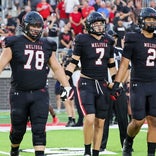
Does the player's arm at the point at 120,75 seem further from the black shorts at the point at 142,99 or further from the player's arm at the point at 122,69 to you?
the black shorts at the point at 142,99

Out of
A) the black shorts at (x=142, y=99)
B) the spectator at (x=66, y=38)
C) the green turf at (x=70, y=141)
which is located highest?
the black shorts at (x=142, y=99)

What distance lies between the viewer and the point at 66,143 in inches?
456

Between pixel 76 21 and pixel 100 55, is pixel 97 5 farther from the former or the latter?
pixel 100 55

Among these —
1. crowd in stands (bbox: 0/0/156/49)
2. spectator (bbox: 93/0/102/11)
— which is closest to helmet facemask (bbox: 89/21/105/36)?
crowd in stands (bbox: 0/0/156/49)

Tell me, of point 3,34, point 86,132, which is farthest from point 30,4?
point 86,132

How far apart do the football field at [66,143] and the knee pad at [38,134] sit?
210 centimetres

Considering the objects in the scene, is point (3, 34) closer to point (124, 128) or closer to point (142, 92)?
point (124, 128)

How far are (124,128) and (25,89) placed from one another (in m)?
2.55

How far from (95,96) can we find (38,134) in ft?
5.41

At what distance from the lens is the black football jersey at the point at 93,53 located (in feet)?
30.9

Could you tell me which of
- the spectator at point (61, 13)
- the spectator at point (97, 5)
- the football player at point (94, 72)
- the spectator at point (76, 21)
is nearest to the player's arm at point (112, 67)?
the football player at point (94, 72)

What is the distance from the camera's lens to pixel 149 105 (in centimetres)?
902

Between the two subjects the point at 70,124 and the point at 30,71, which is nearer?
the point at 30,71

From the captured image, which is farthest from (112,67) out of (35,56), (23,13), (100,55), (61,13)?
(61,13)
